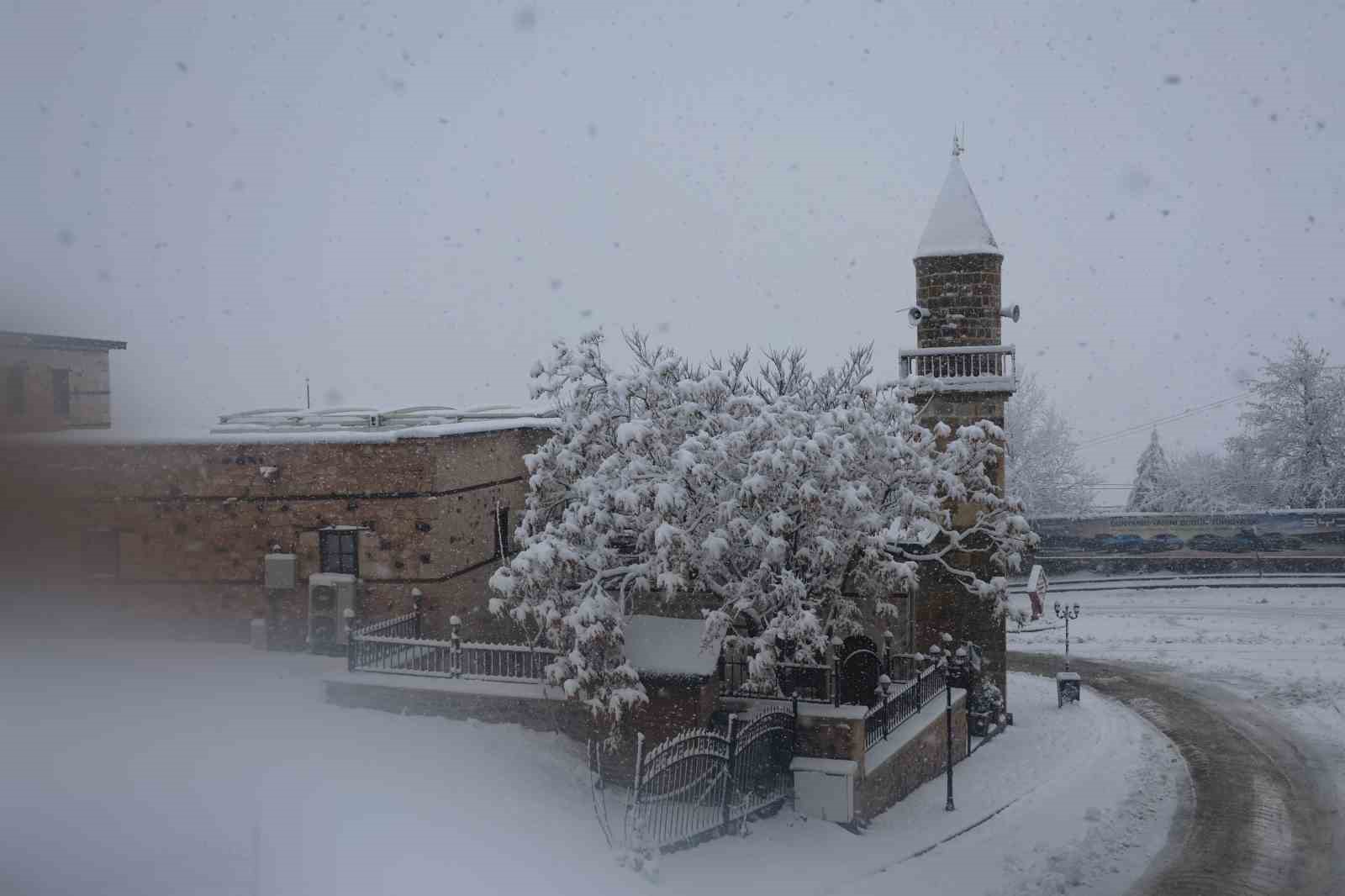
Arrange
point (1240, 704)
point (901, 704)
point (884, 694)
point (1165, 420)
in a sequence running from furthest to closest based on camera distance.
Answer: point (1165, 420), point (1240, 704), point (901, 704), point (884, 694)

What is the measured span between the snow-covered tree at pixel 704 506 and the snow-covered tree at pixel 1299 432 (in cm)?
3936

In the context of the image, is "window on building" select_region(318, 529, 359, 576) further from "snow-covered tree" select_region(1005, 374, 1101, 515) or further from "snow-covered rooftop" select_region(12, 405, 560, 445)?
"snow-covered tree" select_region(1005, 374, 1101, 515)

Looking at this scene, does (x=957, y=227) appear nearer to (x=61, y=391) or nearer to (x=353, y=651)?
(x=353, y=651)

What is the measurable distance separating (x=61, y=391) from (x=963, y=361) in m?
24.1

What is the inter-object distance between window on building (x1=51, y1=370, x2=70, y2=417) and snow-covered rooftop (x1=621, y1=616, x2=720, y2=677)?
65.9 feet

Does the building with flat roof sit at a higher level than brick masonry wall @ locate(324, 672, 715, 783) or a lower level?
higher

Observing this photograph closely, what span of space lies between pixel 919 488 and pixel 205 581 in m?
14.0

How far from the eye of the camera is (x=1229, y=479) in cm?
5503

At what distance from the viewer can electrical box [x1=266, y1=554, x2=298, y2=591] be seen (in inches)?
789

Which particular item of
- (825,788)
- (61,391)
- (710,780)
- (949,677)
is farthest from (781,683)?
(61,391)

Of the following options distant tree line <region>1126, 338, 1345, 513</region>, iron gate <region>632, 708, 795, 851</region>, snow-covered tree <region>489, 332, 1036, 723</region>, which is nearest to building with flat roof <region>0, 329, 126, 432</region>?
snow-covered tree <region>489, 332, 1036, 723</region>

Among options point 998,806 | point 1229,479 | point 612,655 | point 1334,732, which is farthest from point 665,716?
point 1229,479

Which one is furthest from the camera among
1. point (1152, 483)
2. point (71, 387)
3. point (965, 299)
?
point (1152, 483)

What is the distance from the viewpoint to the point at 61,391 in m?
29.0
